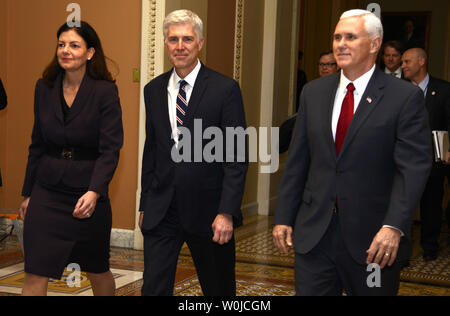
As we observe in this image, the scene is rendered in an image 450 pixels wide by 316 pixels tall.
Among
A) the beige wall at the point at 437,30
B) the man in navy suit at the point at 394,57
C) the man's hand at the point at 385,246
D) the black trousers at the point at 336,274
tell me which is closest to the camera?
the man's hand at the point at 385,246

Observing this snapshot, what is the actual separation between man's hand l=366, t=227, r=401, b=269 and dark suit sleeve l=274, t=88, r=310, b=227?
1.45ft

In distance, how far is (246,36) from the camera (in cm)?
896

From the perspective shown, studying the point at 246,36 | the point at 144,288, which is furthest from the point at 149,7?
the point at 144,288

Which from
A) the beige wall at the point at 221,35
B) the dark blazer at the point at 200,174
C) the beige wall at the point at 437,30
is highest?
the beige wall at the point at 437,30

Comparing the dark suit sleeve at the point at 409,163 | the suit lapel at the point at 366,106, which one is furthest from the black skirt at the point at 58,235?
the dark suit sleeve at the point at 409,163

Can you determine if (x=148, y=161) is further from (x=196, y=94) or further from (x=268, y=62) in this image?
(x=268, y=62)

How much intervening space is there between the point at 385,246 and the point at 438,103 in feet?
14.1

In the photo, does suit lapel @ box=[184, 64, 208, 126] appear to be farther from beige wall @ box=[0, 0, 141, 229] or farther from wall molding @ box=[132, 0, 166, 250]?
beige wall @ box=[0, 0, 141, 229]

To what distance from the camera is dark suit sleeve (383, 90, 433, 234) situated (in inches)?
113

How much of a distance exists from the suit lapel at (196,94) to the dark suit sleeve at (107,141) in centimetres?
44

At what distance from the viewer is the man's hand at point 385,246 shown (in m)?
2.87

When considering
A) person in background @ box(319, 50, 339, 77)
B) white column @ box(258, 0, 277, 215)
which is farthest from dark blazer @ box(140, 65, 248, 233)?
white column @ box(258, 0, 277, 215)

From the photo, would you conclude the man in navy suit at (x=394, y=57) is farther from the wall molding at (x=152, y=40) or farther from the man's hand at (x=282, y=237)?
the man's hand at (x=282, y=237)

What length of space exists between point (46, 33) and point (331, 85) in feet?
15.6
